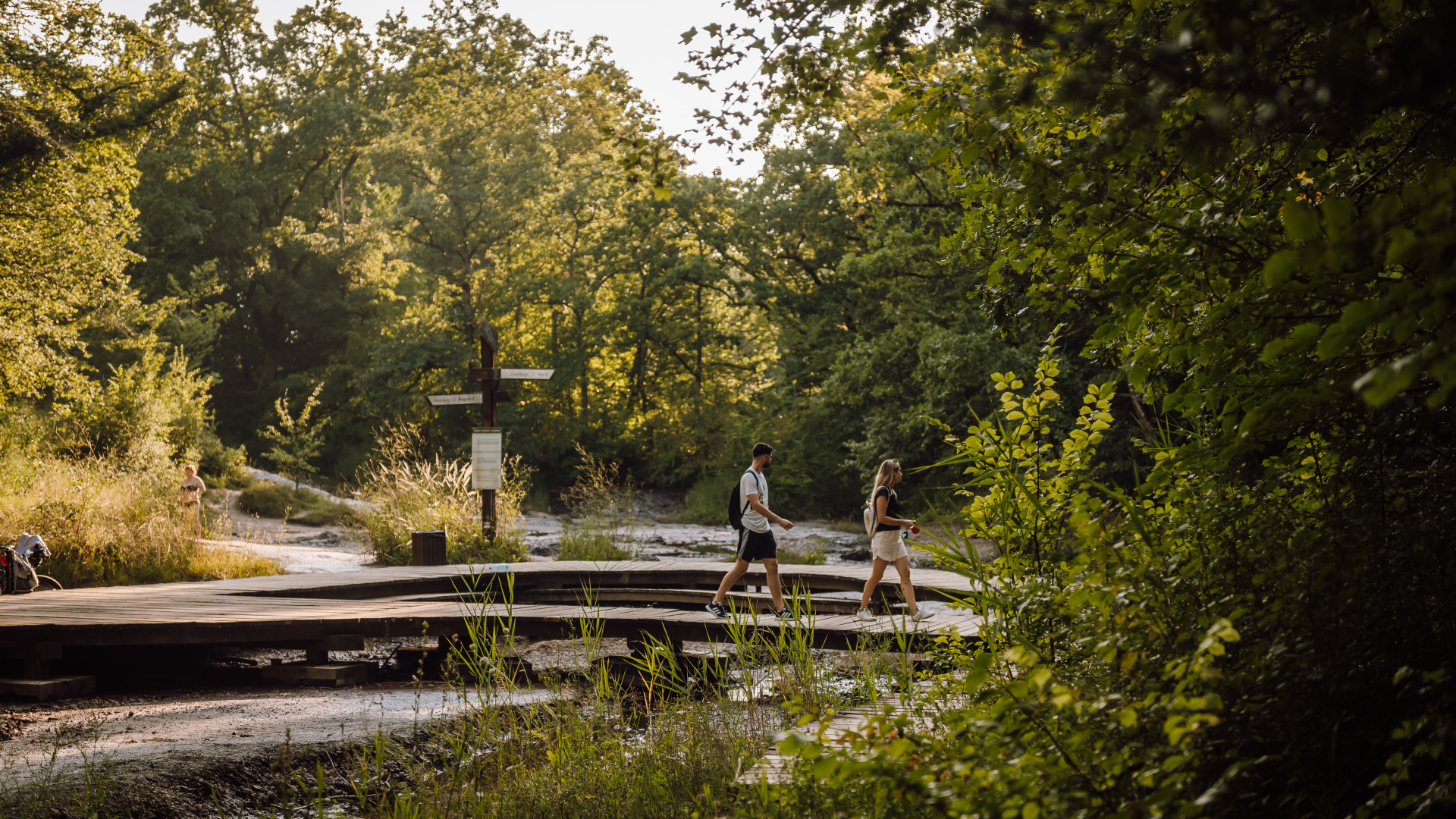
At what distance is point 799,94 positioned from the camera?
3986 millimetres

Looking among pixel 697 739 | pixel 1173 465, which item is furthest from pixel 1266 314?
pixel 697 739

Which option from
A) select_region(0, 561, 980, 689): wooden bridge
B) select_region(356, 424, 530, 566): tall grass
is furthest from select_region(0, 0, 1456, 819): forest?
select_region(356, 424, 530, 566): tall grass

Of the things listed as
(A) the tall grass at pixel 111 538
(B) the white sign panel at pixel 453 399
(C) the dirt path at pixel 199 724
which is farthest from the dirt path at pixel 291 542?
(C) the dirt path at pixel 199 724

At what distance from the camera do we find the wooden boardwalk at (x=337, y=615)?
24.1ft

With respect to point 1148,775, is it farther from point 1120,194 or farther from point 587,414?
point 587,414

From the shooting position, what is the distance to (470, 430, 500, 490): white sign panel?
13609 millimetres

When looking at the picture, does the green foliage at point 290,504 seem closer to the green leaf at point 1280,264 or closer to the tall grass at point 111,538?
the tall grass at point 111,538

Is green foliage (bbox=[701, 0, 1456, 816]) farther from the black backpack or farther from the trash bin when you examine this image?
the trash bin

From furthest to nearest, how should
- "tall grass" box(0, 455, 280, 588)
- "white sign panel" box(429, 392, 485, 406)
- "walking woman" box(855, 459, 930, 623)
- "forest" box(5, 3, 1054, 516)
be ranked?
"forest" box(5, 3, 1054, 516) → "white sign panel" box(429, 392, 485, 406) → "tall grass" box(0, 455, 280, 588) → "walking woman" box(855, 459, 930, 623)

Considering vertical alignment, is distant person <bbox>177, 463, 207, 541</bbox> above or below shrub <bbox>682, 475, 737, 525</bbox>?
above

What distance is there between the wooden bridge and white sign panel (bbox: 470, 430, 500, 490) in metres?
2.08

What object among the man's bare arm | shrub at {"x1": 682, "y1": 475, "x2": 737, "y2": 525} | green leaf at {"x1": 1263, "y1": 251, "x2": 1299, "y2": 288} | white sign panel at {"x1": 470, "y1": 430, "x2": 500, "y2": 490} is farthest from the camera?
shrub at {"x1": 682, "y1": 475, "x2": 737, "y2": 525}

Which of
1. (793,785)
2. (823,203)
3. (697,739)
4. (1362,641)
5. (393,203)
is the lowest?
(697,739)

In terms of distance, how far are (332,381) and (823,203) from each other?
20227 mm
